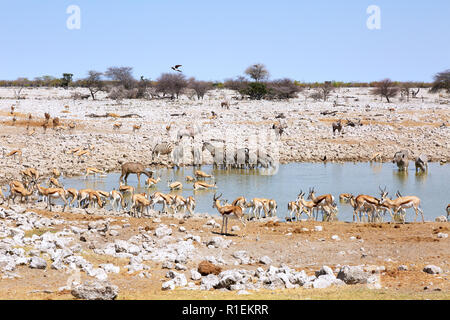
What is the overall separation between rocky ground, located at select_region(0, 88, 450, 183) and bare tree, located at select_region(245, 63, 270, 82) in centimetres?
2583

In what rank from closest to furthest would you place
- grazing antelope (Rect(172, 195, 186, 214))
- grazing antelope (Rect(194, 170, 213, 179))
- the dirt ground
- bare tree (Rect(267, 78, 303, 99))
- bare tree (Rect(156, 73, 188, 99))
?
1. the dirt ground
2. grazing antelope (Rect(172, 195, 186, 214))
3. grazing antelope (Rect(194, 170, 213, 179))
4. bare tree (Rect(267, 78, 303, 99))
5. bare tree (Rect(156, 73, 188, 99))

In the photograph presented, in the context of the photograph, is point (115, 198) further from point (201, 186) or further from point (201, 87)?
point (201, 87)

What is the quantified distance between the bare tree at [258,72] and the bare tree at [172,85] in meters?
14.4

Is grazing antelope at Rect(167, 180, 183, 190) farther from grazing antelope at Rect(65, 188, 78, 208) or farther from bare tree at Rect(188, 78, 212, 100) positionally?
bare tree at Rect(188, 78, 212, 100)

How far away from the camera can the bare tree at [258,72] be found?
74.1 meters

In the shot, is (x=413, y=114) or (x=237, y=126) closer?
(x=237, y=126)

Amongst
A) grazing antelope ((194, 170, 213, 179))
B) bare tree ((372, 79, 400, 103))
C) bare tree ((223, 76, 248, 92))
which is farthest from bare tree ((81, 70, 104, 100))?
grazing antelope ((194, 170, 213, 179))

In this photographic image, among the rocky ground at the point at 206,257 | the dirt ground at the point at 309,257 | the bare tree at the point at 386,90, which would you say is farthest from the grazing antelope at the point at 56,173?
the bare tree at the point at 386,90

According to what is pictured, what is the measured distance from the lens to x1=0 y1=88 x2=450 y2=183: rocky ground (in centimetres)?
2741

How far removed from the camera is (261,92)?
191ft

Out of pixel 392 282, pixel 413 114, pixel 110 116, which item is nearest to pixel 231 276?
pixel 392 282

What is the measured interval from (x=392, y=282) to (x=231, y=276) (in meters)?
2.84

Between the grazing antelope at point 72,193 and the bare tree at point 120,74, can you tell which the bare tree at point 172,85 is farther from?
the grazing antelope at point 72,193
